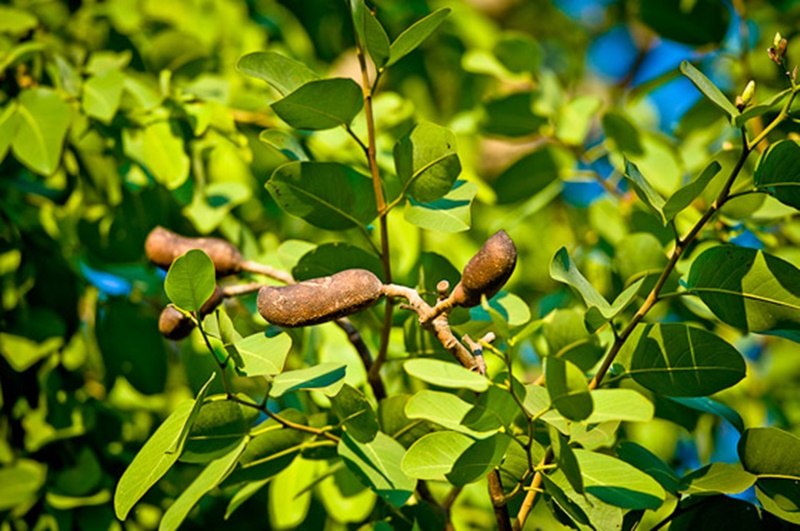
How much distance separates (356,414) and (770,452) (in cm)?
44

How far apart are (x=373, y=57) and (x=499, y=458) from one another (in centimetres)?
44

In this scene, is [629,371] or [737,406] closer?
[629,371]

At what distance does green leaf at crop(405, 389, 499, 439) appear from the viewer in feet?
2.51

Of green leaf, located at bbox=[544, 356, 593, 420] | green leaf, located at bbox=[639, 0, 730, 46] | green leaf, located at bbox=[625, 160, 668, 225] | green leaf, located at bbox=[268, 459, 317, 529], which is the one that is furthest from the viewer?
green leaf, located at bbox=[639, 0, 730, 46]

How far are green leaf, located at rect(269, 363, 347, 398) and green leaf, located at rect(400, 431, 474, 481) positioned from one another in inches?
3.9

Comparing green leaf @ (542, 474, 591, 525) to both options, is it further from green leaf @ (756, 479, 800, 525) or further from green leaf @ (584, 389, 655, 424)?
green leaf @ (756, 479, 800, 525)

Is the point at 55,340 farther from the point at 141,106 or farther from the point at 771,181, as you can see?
the point at 771,181

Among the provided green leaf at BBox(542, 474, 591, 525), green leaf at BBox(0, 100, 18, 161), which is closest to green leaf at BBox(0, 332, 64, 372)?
green leaf at BBox(0, 100, 18, 161)

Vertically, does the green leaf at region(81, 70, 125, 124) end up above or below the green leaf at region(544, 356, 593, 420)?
below

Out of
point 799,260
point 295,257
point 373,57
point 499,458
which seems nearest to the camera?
point 499,458

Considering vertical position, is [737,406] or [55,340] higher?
[55,340]

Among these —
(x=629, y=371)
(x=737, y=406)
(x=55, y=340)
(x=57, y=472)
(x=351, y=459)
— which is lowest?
(x=737, y=406)

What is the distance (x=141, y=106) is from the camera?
Result: 1.30 meters

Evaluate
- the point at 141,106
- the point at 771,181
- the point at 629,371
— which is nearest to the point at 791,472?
the point at 629,371
